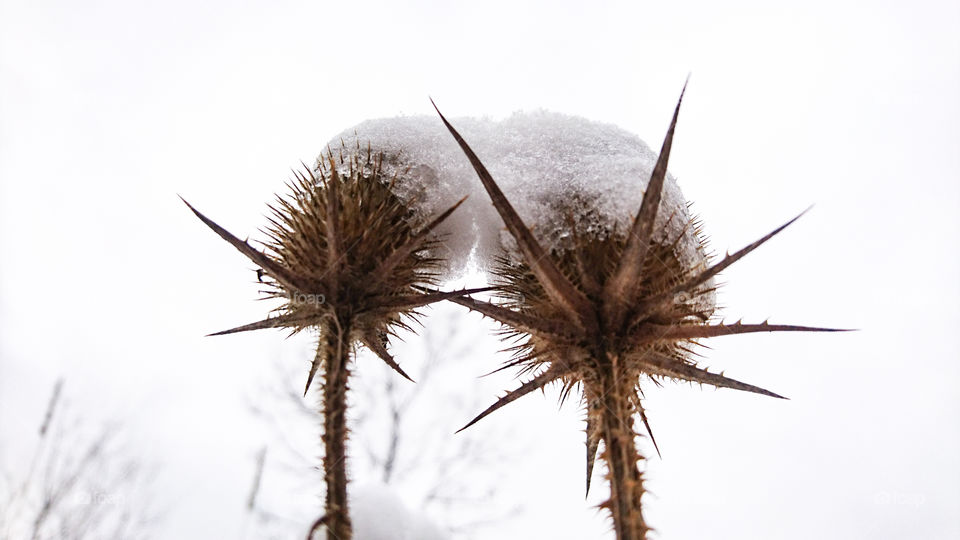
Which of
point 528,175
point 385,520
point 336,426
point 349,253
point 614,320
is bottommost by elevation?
point 385,520

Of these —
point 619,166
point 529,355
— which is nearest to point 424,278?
point 529,355

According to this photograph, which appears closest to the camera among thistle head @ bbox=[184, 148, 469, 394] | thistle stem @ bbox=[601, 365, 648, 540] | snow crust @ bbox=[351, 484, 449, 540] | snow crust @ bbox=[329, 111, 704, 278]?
thistle stem @ bbox=[601, 365, 648, 540]

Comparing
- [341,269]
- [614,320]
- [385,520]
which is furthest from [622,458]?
[341,269]

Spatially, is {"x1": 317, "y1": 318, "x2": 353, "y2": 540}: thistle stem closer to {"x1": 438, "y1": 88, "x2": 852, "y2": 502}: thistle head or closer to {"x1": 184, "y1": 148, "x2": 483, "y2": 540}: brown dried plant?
{"x1": 184, "y1": 148, "x2": 483, "y2": 540}: brown dried plant

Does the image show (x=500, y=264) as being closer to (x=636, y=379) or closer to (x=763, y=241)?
(x=636, y=379)

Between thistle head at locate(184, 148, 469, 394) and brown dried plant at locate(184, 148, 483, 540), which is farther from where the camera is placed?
thistle head at locate(184, 148, 469, 394)

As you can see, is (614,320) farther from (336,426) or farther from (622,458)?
(336,426)

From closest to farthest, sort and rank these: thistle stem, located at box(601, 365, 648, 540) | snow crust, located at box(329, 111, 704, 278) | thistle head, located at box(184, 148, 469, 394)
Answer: thistle stem, located at box(601, 365, 648, 540) → thistle head, located at box(184, 148, 469, 394) → snow crust, located at box(329, 111, 704, 278)

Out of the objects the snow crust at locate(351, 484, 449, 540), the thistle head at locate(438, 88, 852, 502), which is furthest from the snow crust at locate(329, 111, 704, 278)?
the snow crust at locate(351, 484, 449, 540)
